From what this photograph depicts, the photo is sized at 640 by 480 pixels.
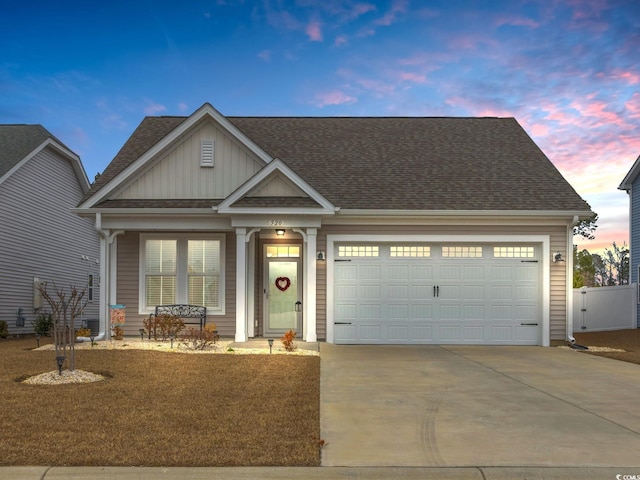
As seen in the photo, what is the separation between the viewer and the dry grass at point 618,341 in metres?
13.1

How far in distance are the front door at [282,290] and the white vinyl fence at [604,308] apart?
9370 millimetres

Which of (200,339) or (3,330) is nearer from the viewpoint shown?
(200,339)

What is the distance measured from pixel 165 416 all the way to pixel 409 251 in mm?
9676

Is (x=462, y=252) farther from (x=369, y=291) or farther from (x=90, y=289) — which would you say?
(x=90, y=289)

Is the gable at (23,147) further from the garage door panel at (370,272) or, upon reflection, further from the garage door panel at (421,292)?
the garage door panel at (421,292)

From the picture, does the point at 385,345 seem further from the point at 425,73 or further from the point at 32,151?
the point at 32,151

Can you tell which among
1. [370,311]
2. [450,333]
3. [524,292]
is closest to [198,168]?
[370,311]

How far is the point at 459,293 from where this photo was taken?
15.0m

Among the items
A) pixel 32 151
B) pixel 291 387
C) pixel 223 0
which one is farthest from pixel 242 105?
pixel 291 387

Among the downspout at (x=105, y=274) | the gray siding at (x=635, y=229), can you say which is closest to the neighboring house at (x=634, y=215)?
the gray siding at (x=635, y=229)

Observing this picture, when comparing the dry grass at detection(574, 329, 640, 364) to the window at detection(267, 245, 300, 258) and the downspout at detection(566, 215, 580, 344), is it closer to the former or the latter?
the downspout at detection(566, 215, 580, 344)

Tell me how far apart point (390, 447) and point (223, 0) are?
1395cm

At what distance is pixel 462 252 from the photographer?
1511 cm

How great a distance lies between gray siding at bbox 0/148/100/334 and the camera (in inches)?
778
